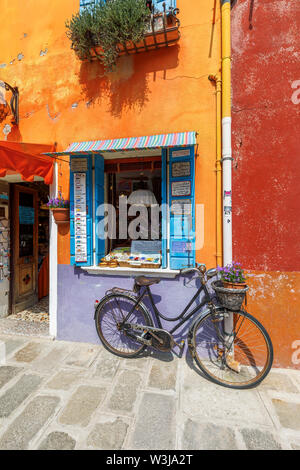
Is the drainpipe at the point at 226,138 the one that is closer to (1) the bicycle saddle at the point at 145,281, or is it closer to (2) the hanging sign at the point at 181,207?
(2) the hanging sign at the point at 181,207

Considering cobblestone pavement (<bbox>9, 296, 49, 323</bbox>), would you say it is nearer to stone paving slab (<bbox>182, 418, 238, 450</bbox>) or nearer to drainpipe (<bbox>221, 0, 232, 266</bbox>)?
stone paving slab (<bbox>182, 418, 238, 450</bbox>)

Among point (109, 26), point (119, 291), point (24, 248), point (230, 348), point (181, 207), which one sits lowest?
point (230, 348)

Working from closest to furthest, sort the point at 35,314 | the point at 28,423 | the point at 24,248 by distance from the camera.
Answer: the point at 28,423 < the point at 35,314 < the point at 24,248

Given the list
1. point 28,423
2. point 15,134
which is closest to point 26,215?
point 15,134

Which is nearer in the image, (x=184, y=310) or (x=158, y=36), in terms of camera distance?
(x=184, y=310)

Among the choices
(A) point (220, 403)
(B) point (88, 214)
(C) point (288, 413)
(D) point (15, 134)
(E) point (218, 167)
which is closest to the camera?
(C) point (288, 413)

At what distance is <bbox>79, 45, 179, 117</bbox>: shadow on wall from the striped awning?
2.10 ft

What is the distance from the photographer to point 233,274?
107 inches

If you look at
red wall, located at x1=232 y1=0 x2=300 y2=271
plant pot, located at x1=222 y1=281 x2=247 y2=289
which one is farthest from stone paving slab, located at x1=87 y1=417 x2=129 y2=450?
red wall, located at x1=232 y1=0 x2=300 y2=271

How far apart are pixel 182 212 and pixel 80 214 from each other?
164 centimetres

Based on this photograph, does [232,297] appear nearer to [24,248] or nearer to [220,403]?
[220,403]

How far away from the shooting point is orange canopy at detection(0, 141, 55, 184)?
9.97 feet

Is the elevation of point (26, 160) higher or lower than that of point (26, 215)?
higher
